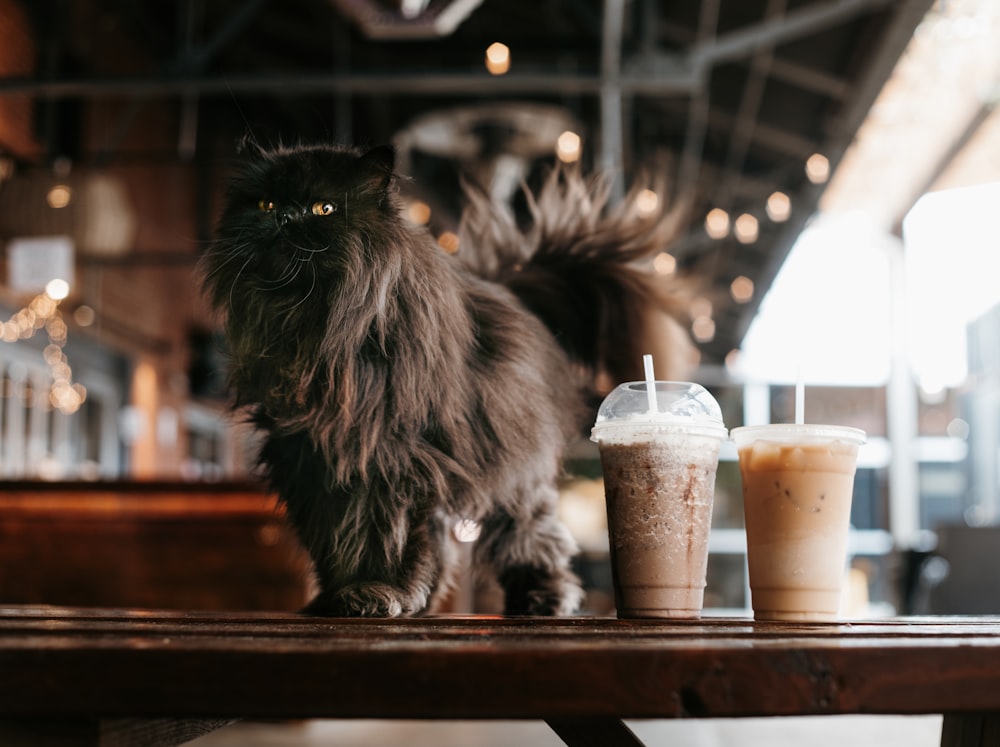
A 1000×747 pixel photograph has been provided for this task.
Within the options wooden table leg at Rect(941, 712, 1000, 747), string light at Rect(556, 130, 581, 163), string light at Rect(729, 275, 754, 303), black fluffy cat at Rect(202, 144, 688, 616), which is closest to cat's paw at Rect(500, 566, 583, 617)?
black fluffy cat at Rect(202, 144, 688, 616)

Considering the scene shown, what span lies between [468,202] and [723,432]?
0.82 metres

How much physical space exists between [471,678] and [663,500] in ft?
1.65

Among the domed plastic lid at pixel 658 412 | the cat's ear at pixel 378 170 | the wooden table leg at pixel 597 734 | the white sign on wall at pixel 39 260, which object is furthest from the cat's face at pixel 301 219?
the white sign on wall at pixel 39 260

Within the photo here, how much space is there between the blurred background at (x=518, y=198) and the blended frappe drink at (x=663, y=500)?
177 mm

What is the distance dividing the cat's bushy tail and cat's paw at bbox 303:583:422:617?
2.08ft

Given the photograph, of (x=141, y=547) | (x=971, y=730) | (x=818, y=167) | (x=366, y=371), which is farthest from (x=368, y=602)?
(x=818, y=167)

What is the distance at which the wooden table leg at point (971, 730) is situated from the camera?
3.62ft

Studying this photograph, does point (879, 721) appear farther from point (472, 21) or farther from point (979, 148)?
point (472, 21)

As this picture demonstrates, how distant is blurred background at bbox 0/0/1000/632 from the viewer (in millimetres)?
4684

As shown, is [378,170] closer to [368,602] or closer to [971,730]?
[368,602]

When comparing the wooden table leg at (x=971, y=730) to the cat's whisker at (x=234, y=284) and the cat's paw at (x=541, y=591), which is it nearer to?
the cat's paw at (x=541, y=591)

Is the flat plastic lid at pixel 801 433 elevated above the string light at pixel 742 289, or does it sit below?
below

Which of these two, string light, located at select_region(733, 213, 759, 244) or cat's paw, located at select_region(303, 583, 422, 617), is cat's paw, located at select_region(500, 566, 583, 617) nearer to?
cat's paw, located at select_region(303, 583, 422, 617)

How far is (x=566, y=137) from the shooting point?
5957mm
